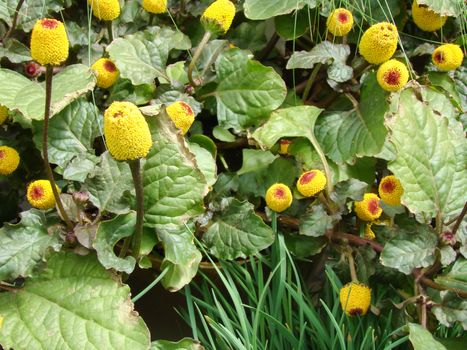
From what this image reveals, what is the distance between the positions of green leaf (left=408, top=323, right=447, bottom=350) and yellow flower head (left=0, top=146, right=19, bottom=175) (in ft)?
1.81

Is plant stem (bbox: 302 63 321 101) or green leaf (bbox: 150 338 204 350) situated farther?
plant stem (bbox: 302 63 321 101)

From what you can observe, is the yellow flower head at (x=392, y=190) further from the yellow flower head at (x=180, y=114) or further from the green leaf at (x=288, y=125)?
the yellow flower head at (x=180, y=114)

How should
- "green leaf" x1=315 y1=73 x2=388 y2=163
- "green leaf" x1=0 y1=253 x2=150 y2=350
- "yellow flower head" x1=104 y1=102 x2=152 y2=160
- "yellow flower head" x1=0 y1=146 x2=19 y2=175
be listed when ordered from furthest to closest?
"green leaf" x1=315 y1=73 x2=388 y2=163, "yellow flower head" x1=0 y1=146 x2=19 y2=175, "green leaf" x1=0 y1=253 x2=150 y2=350, "yellow flower head" x1=104 y1=102 x2=152 y2=160

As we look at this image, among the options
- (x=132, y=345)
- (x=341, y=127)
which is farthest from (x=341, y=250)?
(x=132, y=345)

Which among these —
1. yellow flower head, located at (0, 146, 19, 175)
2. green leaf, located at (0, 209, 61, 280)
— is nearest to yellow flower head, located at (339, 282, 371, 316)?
green leaf, located at (0, 209, 61, 280)

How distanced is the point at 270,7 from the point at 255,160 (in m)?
0.25

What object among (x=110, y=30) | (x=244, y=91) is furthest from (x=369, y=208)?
(x=110, y=30)

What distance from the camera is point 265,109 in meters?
1.04

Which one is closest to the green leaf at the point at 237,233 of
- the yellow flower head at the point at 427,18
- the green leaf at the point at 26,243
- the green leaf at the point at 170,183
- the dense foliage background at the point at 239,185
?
the dense foliage background at the point at 239,185

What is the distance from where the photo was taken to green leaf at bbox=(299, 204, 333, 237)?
940 millimetres

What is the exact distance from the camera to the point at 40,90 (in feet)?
3.08

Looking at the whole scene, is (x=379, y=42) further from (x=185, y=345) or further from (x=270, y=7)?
(x=185, y=345)

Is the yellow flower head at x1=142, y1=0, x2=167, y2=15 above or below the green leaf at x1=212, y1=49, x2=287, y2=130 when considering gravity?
above

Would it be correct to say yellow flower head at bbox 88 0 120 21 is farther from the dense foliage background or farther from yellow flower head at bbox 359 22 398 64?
yellow flower head at bbox 359 22 398 64
